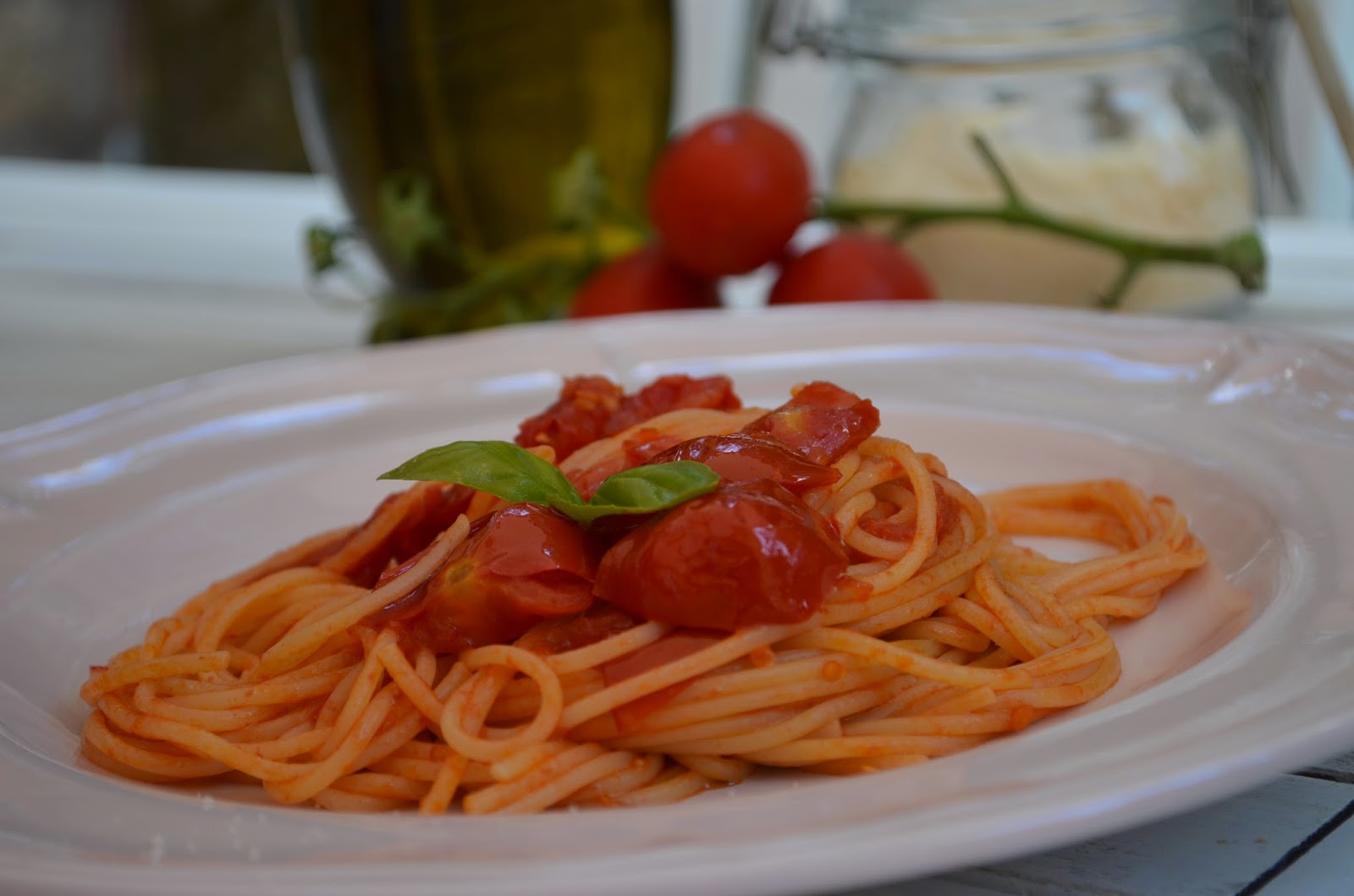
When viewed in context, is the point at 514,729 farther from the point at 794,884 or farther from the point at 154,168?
the point at 154,168

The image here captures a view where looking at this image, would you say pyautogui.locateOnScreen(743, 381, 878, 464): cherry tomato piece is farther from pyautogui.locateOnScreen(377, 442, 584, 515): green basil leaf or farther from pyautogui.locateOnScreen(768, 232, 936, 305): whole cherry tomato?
pyautogui.locateOnScreen(768, 232, 936, 305): whole cherry tomato

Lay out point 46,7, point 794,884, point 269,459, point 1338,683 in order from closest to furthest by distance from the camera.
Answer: point 794,884 < point 1338,683 < point 269,459 < point 46,7

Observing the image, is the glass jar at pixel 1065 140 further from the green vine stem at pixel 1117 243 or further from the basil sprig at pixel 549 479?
the basil sprig at pixel 549 479

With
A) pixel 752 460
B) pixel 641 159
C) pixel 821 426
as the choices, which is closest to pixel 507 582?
pixel 752 460

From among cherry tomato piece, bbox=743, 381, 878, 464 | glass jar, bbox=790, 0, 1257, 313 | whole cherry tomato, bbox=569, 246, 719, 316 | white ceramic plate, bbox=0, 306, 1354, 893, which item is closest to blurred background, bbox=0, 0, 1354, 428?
glass jar, bbox=790, 0, 1257, 313

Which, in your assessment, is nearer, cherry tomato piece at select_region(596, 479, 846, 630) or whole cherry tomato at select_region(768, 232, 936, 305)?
cherry tomato piece at select_region(596, 479, 846, 630)

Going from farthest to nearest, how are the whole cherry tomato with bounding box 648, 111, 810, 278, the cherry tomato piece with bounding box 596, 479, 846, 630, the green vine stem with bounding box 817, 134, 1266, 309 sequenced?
the whole cherry tomato with bounding box 648, 111, 810, 278 → the green vine stem with bounding box 817, 134, 1266, 309 → the cherry tomato piece with bounding box 596, 479, 846, 630

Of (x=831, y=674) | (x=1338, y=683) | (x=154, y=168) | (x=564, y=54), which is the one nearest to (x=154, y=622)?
(x=831, y=674)
